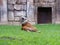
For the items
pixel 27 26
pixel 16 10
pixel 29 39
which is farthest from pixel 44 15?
pixel 29 39

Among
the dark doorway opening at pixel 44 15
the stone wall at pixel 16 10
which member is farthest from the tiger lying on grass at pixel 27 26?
the dark doorway opening at pixel 44 15

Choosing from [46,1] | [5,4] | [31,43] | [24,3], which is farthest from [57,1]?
[31,43]

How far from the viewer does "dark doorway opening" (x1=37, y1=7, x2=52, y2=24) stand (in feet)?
61.0

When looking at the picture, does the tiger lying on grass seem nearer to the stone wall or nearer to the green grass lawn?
the green grass lawn

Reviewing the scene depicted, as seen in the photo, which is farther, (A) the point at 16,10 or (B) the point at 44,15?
(B) the point at 44,15

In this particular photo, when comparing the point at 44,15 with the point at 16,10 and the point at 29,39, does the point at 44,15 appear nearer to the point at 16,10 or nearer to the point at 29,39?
the point at 16,10

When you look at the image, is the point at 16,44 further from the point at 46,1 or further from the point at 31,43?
the point at 46,1

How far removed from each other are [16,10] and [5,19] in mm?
864

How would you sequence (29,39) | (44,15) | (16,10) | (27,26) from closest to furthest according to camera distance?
(29,39)
(27,26)
(16,10)
(44,15)

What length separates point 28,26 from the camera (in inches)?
468

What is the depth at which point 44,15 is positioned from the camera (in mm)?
18641

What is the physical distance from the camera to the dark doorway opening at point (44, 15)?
731 inches

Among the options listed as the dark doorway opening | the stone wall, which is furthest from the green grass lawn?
the dark doorway opening

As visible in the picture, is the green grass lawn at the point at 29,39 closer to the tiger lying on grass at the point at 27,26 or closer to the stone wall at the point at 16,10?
the tiger lying on grass at the point at 27,26
